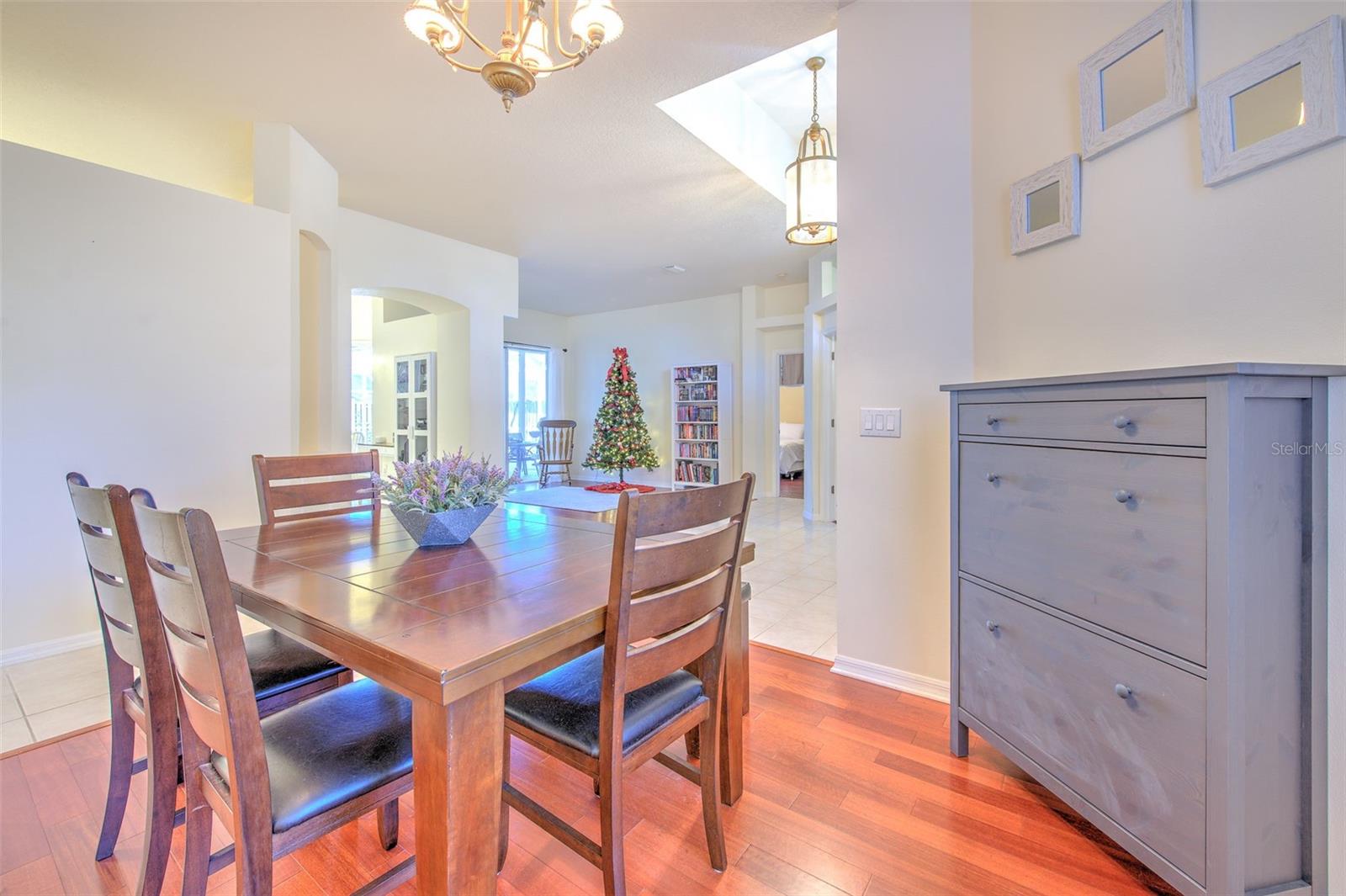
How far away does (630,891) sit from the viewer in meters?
1.22

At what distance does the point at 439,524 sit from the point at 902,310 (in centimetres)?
184

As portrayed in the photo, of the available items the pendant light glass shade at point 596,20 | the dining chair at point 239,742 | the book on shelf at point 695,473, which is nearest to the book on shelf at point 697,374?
the book on shelf at point 695,473

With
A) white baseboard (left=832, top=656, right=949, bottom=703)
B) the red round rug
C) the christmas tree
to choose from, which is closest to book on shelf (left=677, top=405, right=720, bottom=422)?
the christmas tree

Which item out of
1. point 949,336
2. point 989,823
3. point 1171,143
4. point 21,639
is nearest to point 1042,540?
point 989,823

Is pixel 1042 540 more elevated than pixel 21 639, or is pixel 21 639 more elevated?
pixel 1042 540

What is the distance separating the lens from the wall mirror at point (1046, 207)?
5.44 feet

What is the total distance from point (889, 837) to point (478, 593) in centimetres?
121

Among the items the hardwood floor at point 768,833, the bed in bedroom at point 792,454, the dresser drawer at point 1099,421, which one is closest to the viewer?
the dresser drawer at point 1099,421

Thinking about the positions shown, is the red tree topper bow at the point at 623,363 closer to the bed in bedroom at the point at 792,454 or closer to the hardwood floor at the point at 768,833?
the bed in bedroom at the point at 792,454

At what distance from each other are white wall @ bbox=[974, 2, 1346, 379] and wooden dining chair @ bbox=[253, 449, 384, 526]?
2329 mm

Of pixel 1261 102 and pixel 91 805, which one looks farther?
pixel 91 805

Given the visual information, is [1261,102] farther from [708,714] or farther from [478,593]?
[478,593]

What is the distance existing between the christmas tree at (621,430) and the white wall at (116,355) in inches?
185

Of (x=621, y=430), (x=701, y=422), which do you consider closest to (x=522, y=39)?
(x=621, y=430)
